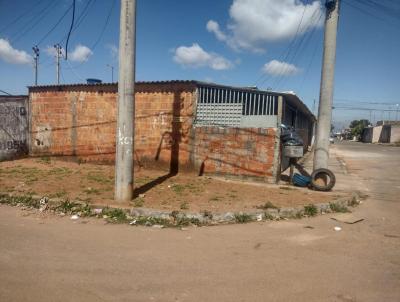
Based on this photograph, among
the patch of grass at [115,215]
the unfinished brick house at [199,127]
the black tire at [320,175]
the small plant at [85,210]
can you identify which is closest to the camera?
the patch of grass at [115,215]

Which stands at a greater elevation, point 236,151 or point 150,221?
point 236,151

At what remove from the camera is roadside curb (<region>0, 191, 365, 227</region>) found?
6.07 meters

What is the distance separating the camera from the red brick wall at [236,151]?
973 cm

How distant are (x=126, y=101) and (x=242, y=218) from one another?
3.37 m

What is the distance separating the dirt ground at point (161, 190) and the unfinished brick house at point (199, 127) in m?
0.55

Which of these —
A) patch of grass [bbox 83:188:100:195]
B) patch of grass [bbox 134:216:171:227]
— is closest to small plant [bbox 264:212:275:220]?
patch of grass [bbox 134:216:171:227]

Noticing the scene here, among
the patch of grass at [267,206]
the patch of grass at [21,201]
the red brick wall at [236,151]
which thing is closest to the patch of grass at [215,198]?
the patch of grass at [267,206]

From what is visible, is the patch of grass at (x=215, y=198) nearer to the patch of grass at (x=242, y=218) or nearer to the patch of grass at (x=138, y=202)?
the patch of grass at (x=242, y=218)

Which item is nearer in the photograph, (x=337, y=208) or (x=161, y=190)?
(x=337, y=208)

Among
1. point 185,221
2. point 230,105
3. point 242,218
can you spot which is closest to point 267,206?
point 242,218

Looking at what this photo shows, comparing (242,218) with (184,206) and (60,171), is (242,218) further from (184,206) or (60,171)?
(60,171)

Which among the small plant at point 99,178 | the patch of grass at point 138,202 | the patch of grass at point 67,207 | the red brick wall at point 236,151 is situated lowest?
the patch of grass at point 67,207

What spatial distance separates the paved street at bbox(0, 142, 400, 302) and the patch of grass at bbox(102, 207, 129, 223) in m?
0.25

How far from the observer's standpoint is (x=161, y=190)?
324 inches
